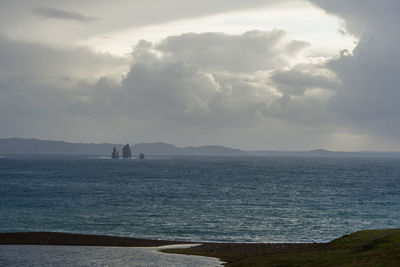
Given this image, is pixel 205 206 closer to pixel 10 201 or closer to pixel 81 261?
pixel 10 201

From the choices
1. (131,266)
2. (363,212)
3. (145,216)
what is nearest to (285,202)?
(363,212)

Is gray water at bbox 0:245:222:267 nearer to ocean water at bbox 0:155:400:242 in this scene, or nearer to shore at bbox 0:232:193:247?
shore at bbox 0:232:193:247

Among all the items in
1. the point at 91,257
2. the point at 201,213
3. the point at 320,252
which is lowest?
the point at 201,213

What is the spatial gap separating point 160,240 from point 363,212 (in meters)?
43.6

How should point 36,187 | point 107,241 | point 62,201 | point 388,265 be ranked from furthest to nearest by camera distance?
point 36,187, point 62,201, point 107,241, point 388,265

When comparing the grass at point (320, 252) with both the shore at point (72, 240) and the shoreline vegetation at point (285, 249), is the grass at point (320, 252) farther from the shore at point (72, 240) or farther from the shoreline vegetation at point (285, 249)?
the shore at point (72, 240)

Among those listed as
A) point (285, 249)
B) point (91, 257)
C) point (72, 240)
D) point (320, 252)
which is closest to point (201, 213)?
point (72, 240)

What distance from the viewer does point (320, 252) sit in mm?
41969

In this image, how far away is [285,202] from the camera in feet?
322

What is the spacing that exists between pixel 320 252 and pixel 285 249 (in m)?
6.69

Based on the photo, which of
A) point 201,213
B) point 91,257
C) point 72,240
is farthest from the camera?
point 201,213

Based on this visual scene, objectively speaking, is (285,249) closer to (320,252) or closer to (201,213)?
(320,252)

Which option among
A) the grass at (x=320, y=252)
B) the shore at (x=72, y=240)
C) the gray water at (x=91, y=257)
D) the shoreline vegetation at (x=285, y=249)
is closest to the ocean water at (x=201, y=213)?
the shore at (x=72, y=240)

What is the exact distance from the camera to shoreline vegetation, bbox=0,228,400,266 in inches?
1430
